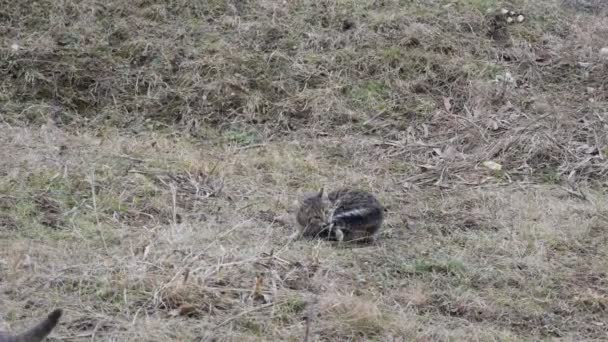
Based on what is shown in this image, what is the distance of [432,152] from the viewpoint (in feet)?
21.6

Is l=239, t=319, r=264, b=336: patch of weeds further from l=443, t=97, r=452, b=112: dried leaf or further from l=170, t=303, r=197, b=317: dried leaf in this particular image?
l=443, t=97, r=452, b=112: dried leaf

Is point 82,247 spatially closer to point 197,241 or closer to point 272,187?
point 197,241

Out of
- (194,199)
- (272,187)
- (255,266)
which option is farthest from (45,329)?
(272,187)

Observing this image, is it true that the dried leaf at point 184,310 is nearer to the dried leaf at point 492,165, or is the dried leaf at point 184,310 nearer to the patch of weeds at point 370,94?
the dried leaf at point 492,165

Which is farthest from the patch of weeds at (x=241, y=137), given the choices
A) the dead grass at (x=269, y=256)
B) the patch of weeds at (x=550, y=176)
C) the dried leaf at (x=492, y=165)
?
the patch of weeds at (x=550, y=176)

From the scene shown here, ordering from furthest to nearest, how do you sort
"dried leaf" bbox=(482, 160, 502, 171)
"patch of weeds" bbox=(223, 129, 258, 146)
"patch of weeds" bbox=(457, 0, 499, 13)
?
"patch of weeds" bbox=(457, 0, 499, 13)
"patch of weeds" bbox=(223, 129, 258, 146)
"dried leaf" bbox=(482, 160, 502, 171)

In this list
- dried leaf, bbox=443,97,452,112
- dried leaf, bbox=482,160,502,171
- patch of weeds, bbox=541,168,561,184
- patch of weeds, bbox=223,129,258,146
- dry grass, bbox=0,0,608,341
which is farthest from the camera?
dried leaf, bbox=443,97,452,112

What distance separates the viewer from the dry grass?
3963mm

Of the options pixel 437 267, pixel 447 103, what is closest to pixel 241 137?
pixel 447 103

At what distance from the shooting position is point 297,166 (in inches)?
244

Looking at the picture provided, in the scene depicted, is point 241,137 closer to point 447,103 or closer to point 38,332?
point 447,103

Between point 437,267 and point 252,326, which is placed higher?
point 252,326

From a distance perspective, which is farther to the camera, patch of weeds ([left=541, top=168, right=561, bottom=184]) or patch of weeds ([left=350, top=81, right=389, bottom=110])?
patch of weeds ([left=350, top=81, right=389, bottom=110])

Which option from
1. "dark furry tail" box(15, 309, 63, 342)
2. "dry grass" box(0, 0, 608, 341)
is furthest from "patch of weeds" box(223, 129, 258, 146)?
"dark furry tail" box(15, 309, 63, 342)
